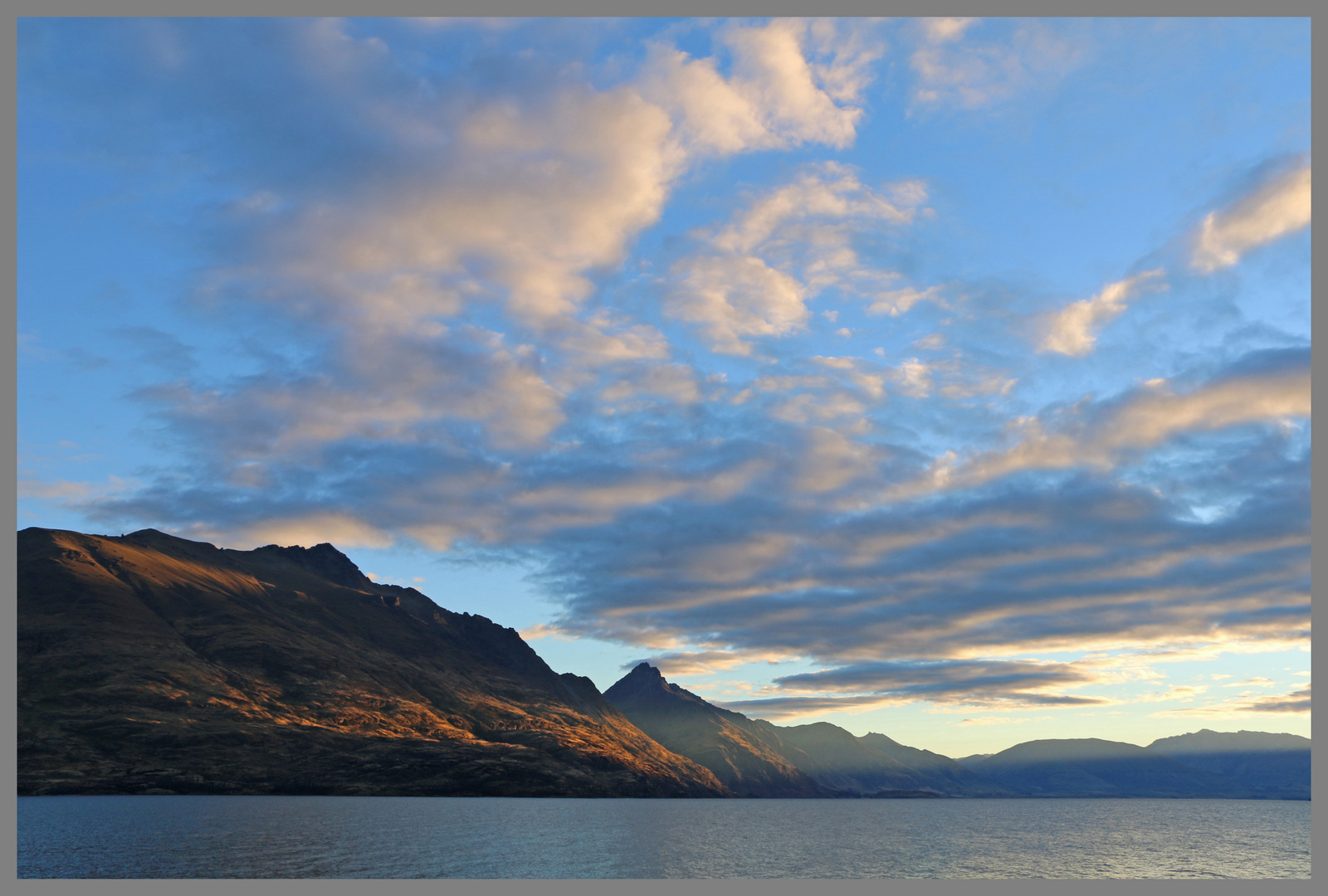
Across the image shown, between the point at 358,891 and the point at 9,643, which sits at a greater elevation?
the point at 9,643

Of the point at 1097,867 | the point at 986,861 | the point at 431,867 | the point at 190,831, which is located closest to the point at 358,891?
the point at 431,867

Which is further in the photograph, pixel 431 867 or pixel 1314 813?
pixel 1314 813

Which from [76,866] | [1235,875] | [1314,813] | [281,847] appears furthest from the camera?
[1235,875]

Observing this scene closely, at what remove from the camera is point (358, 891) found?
95.7 metres

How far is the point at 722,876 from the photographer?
132m

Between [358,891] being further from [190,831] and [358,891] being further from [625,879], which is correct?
[190,831]

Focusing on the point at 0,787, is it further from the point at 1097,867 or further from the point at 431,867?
the point at 1097,867

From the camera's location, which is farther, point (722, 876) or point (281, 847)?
point (281, 847)

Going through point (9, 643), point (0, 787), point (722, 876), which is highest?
point (9, 643)

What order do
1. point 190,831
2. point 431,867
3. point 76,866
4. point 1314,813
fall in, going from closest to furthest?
point 76,866 < point 431,867 < point 1314,813 < point 190,831

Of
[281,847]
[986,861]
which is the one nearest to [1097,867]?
[986,861]

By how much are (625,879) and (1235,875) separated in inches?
4686

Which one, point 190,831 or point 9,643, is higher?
point 9,643

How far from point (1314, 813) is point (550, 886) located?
399 feet
